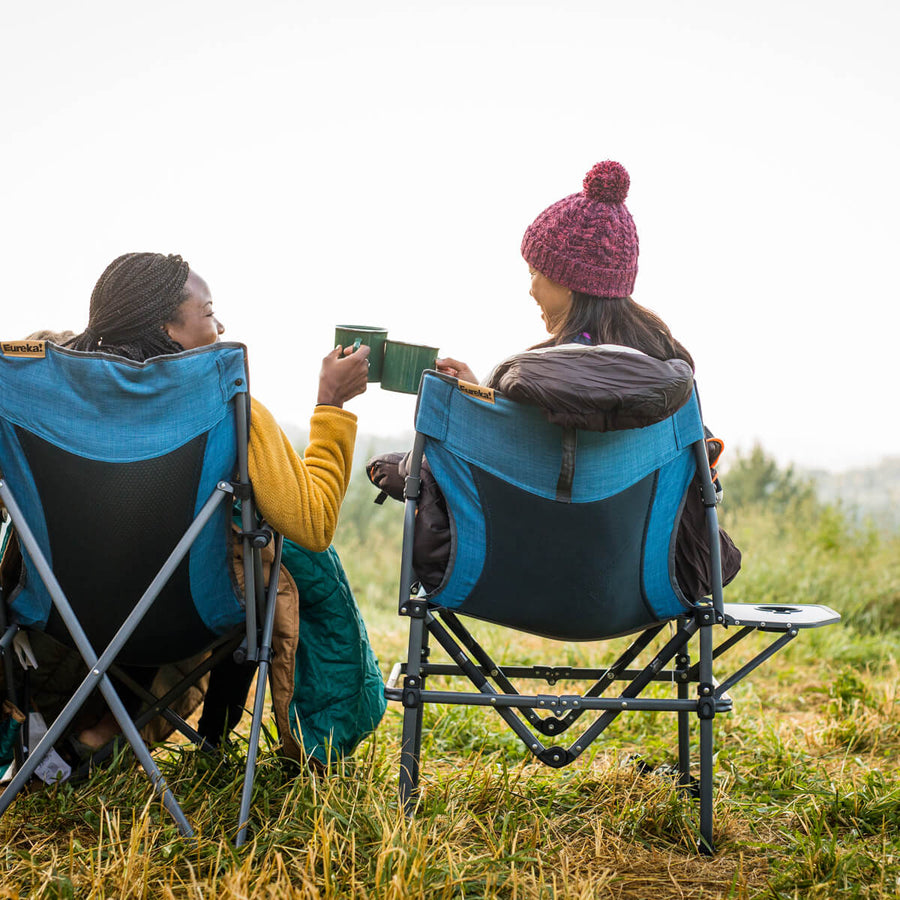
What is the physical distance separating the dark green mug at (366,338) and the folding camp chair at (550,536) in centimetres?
22

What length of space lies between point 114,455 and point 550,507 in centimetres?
93

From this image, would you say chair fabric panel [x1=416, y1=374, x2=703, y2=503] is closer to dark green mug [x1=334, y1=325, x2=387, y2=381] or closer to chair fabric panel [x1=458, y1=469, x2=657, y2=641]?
chair fabric panel [x1=458, y1=469, x2=657, y2=641]

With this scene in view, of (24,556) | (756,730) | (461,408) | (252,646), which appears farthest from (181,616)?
(756,730)

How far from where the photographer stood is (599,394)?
1.85 m

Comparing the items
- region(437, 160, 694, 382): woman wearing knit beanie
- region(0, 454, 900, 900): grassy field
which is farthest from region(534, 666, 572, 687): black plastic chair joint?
region(437, 160, 694, 382): woman wearing knit beanie

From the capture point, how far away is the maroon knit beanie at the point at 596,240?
2336 millimetres

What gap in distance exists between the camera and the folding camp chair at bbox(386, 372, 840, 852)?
6.59ft

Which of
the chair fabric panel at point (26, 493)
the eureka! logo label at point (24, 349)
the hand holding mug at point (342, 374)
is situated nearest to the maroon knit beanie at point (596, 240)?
the hand holding mug at point (342, 374)

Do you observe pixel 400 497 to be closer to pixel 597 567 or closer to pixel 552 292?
pixel 597 567

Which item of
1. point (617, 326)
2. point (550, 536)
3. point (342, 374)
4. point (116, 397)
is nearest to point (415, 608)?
point (550, 536)

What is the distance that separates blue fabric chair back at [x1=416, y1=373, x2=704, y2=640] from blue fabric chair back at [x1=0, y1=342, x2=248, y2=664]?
0.46 meters

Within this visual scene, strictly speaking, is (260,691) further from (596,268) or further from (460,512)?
(596,268)

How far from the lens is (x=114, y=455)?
6.26 feet

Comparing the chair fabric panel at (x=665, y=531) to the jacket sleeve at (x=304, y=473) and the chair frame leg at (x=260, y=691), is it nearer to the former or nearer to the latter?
the jacket sleeve at (x=304, y=473)
